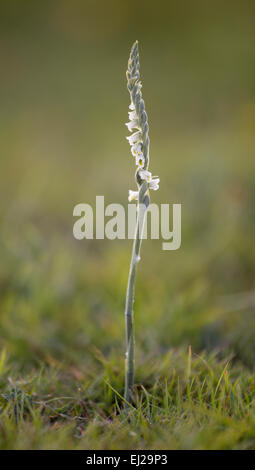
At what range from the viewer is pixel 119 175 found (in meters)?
6.81

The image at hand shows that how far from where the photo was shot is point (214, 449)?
5.51ft

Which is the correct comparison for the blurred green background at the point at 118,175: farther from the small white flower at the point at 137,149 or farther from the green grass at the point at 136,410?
the small white flower at the point at 137,149

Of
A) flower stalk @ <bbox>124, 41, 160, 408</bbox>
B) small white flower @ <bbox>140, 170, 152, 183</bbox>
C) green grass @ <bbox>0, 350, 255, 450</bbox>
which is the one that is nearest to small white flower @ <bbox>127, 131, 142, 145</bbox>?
flower stalk @ <bbox>124, 41, 160, 408</bbox>

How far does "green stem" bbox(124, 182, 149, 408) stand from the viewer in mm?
1984

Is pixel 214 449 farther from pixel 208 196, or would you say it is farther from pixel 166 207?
pixel 208 196

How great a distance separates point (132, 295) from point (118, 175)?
195 inches

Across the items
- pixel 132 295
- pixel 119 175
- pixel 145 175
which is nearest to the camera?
pixel 145 175

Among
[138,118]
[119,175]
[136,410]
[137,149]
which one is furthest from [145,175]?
[119,175]

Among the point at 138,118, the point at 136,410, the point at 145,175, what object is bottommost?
the point at 136,410

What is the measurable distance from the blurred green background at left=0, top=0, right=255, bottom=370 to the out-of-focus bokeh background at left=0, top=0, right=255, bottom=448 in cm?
2

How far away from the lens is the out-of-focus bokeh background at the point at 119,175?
3480 mm

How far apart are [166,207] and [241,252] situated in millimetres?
1286

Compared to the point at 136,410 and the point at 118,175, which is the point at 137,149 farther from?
the point at 118,175

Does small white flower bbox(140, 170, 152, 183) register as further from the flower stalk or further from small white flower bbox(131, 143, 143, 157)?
small white flower bbox(131, 143, 143, 157)
